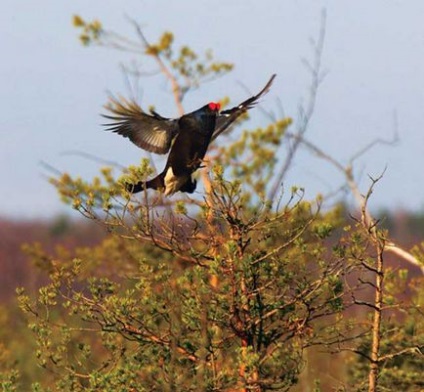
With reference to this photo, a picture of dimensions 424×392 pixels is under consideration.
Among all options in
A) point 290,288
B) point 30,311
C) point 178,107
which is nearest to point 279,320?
point 290,288

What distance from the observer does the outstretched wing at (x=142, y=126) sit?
8.59m

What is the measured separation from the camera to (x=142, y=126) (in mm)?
8906

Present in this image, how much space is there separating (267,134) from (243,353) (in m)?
8.31

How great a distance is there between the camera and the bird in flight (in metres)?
8.84

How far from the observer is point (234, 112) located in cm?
897

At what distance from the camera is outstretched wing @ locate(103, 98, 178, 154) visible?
8586 mm

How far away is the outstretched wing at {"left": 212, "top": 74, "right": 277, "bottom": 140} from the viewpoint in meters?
8.91

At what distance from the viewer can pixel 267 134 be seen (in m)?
14.6

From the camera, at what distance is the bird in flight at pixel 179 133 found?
29.0 feet

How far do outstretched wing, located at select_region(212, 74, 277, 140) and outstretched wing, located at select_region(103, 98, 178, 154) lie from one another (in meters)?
0.31

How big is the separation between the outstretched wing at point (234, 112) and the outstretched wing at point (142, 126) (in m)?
0.31

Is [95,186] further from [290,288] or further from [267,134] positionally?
[290,288]

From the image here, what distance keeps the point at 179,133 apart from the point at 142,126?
290mm

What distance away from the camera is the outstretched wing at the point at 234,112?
29.2ft
